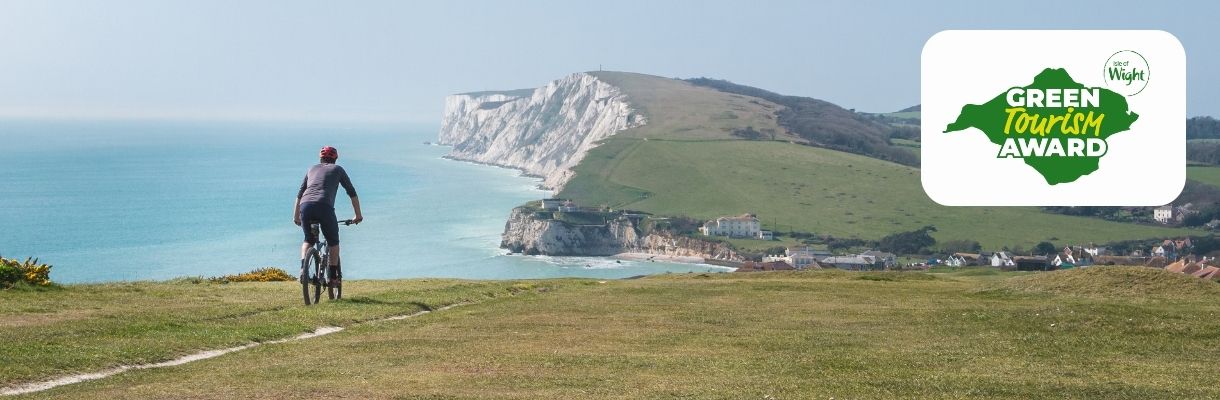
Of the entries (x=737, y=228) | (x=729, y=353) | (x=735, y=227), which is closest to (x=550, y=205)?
(x=735, y=227)

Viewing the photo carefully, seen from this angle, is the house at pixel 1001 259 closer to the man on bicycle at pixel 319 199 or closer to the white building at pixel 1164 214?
the white building at pixel 1164 214

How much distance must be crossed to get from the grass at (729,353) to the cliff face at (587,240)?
147213mm

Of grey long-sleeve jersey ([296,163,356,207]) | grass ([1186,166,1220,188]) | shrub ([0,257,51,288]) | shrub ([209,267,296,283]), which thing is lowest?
shrub ([209,267,296,283])

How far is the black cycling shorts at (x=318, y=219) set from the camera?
19.0 metres

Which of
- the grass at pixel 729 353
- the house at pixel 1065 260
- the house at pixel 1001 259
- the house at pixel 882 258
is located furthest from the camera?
the house at pixel 882 258

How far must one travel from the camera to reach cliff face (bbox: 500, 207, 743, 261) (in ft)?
557

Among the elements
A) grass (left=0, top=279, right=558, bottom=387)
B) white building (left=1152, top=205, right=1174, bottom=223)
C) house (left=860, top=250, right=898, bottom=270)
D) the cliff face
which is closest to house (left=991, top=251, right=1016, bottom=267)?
house (left=860, top=250, right=898, bottom=270)

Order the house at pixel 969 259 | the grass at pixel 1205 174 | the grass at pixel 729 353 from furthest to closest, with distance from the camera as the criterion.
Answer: the grass at pixel 1205 174 → the house at pixel 969 259 → the grass at pixel 729 353

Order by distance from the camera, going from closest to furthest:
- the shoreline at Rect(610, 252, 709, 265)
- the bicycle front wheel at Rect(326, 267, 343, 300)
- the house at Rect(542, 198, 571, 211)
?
the bicycle front wheel at Rect(326, 267, 343, 300) → the shoreline at Rect(610, 252, 709, 265) → the house at Rect(542, 198, 571, 211)

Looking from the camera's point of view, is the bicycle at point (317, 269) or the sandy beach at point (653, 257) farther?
the sandy beach at point (653, 257)

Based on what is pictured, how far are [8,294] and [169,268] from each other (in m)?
123

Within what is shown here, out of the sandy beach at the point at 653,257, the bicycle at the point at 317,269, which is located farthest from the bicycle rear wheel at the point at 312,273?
the sandy beach at the point at 653,257

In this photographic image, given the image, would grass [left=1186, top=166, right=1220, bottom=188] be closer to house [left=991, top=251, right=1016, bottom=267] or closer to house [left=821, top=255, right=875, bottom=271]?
house [left=991, top=251, right=1016, bottom=267]

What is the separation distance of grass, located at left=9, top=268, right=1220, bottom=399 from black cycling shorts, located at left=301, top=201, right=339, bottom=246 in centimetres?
149
